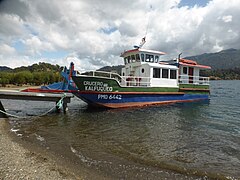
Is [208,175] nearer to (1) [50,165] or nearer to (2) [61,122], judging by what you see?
(1) [50,165]

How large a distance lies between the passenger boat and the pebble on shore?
7.93m

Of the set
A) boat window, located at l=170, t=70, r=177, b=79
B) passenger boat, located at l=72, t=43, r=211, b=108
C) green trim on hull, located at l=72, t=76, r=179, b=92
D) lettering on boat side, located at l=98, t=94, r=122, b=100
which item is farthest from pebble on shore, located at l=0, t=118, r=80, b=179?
boat window, located at l=170, t=70, r=177, b=79

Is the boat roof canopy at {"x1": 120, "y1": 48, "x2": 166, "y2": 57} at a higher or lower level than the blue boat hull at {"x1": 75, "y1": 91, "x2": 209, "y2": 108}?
higher

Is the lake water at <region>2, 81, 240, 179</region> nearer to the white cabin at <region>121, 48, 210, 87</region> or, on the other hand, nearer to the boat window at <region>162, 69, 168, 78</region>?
the white cabin at <region>121, 48, 210, 87</region>

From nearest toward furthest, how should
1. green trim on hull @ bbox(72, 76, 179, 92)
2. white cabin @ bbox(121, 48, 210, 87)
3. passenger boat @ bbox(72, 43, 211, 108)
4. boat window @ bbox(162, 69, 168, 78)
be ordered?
green trim on hull @ bbox(72, 76, 179, 92) → passenger boat @ bbox(72, 43, 211, 108) → white cabin @ bbox(121, 48, 210, 87) → boat window @ bbox(162, 69, 168, 78)

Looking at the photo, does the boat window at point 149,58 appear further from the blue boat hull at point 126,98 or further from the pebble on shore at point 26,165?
the pebble on shore at point 26,165

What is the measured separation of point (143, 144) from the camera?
7363 mm

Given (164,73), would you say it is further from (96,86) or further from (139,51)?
(96,86)

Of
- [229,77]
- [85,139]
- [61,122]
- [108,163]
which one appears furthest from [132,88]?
[229,77]

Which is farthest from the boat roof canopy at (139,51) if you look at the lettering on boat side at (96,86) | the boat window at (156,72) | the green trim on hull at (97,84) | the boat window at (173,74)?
the lettering on boat side at (96,86)

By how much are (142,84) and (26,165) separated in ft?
43.6

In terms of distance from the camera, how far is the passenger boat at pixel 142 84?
13.9 metres

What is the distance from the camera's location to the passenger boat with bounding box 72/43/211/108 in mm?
13914

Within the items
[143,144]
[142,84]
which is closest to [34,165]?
[143,144]
